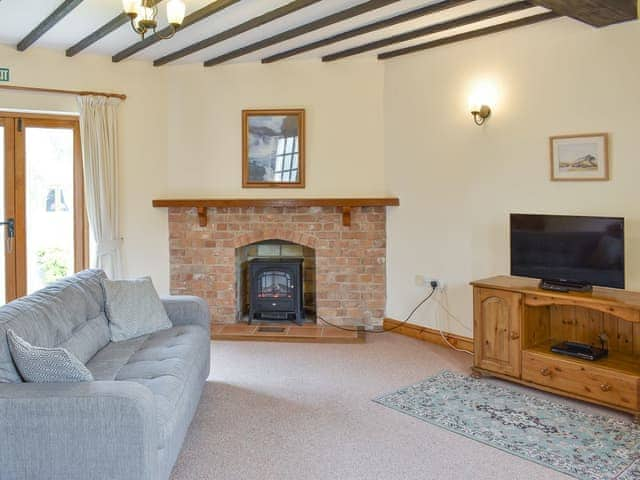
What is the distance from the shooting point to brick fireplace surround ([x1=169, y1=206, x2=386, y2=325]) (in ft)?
18.4

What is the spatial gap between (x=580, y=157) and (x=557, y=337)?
128 cm

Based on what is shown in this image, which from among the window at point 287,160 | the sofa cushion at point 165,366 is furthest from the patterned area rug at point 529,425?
the window at point 287,160

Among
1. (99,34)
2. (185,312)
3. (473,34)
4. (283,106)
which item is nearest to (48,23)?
(99,34)

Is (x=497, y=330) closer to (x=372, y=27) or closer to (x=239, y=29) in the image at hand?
(x=372, y=27)

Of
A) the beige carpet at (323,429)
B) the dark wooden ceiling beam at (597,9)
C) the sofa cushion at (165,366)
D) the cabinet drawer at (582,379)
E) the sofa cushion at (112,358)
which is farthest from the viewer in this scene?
the cabinet drawer at (582,379)

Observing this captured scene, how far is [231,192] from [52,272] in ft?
5.94

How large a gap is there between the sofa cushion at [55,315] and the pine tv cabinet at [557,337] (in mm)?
2579

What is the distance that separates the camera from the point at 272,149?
566 centimetres

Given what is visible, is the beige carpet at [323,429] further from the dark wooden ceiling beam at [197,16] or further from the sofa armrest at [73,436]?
the dark wooden ceiling beam at [197,16]

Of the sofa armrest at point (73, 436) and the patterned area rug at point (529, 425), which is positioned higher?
the sofa armrest at point (73, 436)

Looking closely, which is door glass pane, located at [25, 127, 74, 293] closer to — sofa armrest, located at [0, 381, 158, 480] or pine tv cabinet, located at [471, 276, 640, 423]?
sofa armrest, located at [0, 381, 158, 480]

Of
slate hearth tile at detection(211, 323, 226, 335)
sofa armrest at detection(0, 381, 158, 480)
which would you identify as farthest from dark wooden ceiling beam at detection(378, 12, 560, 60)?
sofa armrest at detection(0, 381, 158, 480)

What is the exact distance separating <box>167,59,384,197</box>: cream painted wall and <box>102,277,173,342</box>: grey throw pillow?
2034 mm

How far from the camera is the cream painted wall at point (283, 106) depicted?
556 centimetres
